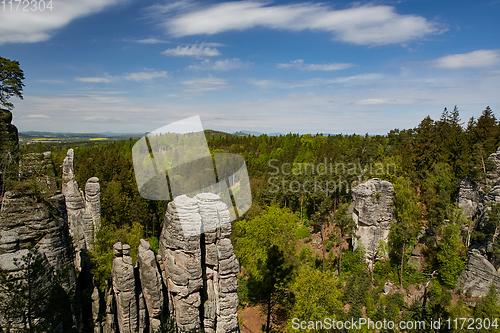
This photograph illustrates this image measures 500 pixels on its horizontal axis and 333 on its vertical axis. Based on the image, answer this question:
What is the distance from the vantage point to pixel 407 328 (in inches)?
863

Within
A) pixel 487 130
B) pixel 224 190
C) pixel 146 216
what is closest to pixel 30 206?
pixel 224 190

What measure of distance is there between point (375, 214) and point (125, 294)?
28463mm

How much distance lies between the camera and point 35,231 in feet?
31.7

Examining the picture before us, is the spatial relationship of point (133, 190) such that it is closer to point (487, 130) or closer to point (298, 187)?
point (298, 187)

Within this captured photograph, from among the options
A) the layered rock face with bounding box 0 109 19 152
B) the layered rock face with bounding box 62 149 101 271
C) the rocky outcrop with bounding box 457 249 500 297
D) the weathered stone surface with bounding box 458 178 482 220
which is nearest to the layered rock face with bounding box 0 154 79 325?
the layered rock face with bounding box 0 109 19 152

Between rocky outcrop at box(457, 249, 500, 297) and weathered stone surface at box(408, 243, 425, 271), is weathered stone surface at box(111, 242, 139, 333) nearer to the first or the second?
rocky outcrop at box(457, 249, 500, 297)

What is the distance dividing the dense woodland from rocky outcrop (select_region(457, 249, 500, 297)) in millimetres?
843

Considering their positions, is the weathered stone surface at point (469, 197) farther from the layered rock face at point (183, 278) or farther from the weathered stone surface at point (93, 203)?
the weathered stone surface at point (93, 203)

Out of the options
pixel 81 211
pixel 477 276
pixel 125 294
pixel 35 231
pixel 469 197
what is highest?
pixel 35 231

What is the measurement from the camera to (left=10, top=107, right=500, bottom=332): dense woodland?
2019 cm

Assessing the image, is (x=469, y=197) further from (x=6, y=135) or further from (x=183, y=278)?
(x=6, y=135)

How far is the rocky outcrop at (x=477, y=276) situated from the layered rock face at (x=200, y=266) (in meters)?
24.1

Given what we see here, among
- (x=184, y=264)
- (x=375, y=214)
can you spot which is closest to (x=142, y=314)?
(x=184, y=264)

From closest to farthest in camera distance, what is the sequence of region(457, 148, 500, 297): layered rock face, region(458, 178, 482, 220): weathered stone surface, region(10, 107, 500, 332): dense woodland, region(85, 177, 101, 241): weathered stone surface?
1. region(10, 107, 500, 332): dense woodland
2. region(457, 148, 500, 297): layered rock face
3. region(85, 177, 101, 241): weathered stone surface
4. region(458, 178, 482, 220): weathered stone surface
